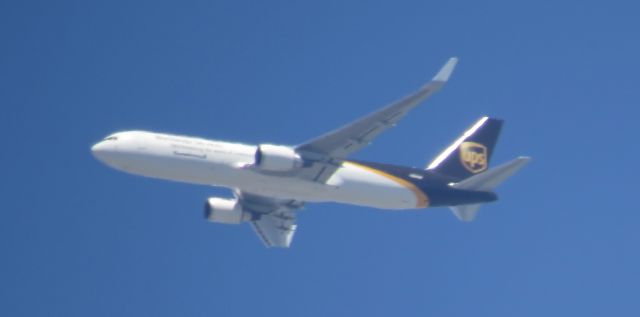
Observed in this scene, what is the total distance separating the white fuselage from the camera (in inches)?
2525

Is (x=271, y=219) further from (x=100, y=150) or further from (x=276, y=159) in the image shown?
(x=100, y=150)

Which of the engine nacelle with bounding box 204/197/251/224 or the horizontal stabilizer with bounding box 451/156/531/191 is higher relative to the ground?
the horizontal stabilizer with bounding box 451/156/531/191

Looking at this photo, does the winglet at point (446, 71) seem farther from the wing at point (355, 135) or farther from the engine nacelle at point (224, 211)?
the engine nacelle at point (224, 211)

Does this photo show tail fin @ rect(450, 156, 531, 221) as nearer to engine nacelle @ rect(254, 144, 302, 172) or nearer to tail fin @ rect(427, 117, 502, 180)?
tail fin @ rect(427, 117, 502, 180)

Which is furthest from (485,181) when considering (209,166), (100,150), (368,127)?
(100,150)

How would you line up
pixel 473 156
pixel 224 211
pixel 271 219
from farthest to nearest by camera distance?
pixel 271 219
pixel 473 156
pixel 224 211

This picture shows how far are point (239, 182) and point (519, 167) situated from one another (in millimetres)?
14000

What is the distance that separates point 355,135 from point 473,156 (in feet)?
39.3

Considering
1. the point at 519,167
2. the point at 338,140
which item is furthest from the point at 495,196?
the point at 338,140

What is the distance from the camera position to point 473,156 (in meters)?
73.4

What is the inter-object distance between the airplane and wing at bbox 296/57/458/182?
5 cm

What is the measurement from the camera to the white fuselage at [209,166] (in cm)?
6412

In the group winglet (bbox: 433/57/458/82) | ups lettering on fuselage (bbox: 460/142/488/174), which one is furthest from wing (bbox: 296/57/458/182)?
ups lettering on fuselage (bbox: 460/142/488/174)

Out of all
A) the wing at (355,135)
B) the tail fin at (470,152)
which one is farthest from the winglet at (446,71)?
the tail fin at (470,152)
